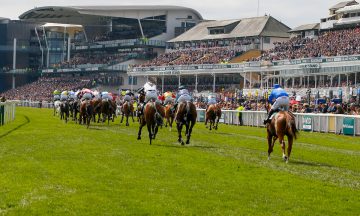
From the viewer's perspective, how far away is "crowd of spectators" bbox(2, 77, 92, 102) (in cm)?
10619

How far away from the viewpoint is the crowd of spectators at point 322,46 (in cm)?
6469

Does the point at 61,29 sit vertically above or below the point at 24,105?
above

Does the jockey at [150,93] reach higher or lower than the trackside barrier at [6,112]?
Answer: higher

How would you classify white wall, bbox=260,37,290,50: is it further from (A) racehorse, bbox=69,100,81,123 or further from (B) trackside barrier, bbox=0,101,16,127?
(B) trackside barrier, bbox=0,101,16,127

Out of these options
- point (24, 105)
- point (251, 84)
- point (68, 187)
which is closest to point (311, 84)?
point (251, 84)

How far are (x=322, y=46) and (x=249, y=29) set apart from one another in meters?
25.3

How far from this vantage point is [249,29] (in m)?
94.4

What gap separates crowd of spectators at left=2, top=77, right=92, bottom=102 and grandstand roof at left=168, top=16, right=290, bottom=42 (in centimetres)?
1680

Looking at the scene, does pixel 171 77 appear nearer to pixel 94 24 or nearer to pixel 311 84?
pixel 311 84

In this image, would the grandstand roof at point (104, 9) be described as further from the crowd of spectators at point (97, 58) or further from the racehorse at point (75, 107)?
the racehorse at point (75, 107)

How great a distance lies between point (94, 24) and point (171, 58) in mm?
31565

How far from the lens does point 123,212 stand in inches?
410

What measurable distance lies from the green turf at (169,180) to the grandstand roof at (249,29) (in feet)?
232

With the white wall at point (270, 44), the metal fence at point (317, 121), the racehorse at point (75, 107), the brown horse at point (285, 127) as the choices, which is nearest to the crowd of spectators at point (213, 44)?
the white wall at point (270, 44)
